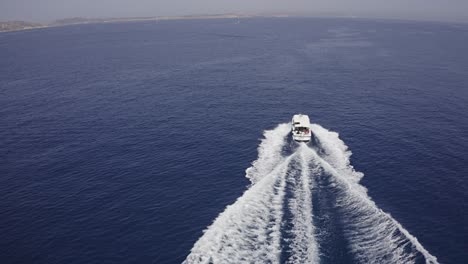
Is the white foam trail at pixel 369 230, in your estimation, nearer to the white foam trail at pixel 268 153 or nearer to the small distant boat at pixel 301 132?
the white foam trail at pixel 268 153

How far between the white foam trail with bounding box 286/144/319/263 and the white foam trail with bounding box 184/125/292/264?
200 cm

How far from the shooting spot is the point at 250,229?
1886 inches

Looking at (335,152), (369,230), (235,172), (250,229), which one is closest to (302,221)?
(250,229)

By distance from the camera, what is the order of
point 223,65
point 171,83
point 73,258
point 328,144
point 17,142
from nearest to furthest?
point 73,258 < point 328,144 < point 17,142 < point 171,83 < point 223,65

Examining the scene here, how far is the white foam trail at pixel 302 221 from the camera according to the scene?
4262cm

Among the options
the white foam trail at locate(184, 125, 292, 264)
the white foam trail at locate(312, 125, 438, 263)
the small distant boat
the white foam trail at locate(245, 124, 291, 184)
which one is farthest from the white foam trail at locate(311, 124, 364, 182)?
the white foam trail at locate(184, 125, 292, 264)

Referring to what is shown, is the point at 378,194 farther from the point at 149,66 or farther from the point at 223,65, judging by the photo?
the point at 149,66

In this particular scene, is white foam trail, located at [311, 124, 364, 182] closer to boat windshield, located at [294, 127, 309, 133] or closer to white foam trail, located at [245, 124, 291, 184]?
boat windshield, located at [294, 127, 309, 133]

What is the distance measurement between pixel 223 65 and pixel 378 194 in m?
124

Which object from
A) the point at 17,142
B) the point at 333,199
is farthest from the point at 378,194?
the point at 17,142

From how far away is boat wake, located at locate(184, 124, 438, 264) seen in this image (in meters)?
42.8

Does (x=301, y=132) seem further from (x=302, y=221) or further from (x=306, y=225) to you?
(x=306, y=225)

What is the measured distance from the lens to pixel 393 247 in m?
43.5

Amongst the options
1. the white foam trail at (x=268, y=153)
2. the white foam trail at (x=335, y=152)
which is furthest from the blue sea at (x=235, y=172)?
the white foam trail at (x=268, y=153)
